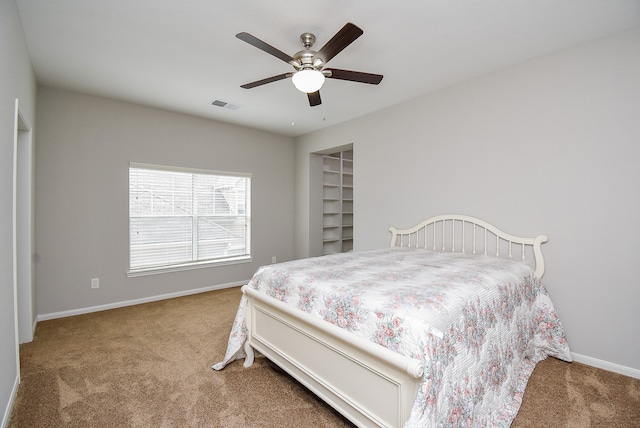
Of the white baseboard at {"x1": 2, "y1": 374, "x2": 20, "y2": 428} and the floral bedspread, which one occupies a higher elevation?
the floral bedspread

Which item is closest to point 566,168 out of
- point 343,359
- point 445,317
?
point 445,317

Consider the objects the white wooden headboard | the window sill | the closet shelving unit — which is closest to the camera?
the white wooden headboard

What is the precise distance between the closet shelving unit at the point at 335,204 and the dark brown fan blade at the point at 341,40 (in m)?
3.50

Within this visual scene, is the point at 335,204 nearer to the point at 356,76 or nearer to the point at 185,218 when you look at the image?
the point at 185,218

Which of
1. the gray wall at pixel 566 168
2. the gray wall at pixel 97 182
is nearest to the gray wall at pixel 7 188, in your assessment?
the gray wall at pixel 97 182

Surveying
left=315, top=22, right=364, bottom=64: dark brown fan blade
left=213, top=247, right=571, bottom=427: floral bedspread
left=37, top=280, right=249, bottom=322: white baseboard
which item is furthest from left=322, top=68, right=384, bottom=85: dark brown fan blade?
left=37, top=280, right=249, bottom=322: white baseboard

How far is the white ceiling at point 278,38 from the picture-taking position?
2.01 m

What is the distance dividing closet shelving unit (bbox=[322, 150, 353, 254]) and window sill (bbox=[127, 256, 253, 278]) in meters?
1.59

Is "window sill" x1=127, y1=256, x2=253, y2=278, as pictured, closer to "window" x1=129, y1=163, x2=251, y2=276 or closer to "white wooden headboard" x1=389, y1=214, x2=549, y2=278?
"window" x1=129, y1=163, x2=251, y2=276

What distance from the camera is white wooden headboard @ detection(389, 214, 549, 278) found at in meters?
2.68

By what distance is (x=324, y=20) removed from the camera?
212cm

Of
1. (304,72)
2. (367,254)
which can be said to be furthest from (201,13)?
(367,254)

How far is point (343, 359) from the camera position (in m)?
1.59

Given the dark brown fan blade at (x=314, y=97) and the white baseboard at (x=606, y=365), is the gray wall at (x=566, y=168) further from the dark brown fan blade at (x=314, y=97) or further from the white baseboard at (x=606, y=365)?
the dark brown fan blade at (x=314, y=97)
